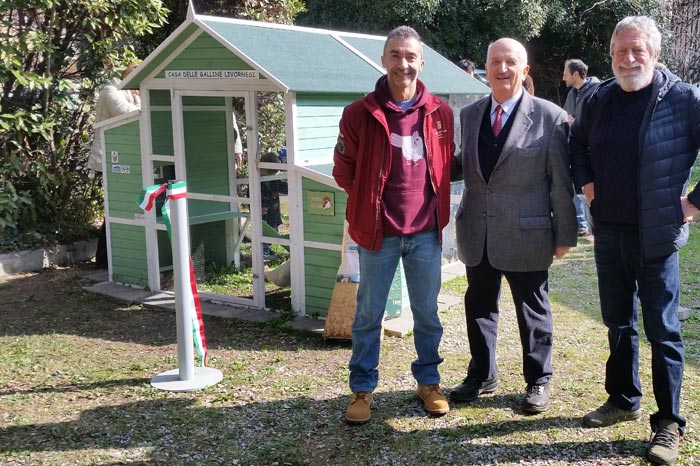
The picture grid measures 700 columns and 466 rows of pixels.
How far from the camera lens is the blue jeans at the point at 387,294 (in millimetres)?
4016

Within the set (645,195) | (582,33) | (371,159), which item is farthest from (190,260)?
(582,33)

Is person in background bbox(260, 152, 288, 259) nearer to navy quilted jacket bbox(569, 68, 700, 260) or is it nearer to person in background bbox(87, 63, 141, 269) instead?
person in background bbox(87, 63, 141, 269)

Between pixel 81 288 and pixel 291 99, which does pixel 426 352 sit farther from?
pixel 81 288

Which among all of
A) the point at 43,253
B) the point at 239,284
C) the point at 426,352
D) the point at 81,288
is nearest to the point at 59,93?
the point at 43,253

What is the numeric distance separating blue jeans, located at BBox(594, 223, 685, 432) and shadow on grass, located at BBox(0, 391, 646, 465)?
1.13 feet

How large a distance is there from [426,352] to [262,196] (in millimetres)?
2638

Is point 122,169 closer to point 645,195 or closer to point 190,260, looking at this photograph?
point 190,260

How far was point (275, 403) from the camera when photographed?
4500 millimetres

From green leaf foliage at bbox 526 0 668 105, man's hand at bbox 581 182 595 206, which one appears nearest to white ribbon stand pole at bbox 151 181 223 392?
man's hand at bbox 581 182 595 206

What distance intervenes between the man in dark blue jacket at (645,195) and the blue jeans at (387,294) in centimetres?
88

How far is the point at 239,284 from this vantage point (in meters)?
7.27

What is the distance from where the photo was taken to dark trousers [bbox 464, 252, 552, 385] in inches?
161

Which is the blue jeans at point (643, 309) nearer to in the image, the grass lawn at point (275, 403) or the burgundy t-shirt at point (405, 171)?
the grass lawn at point (275, 403)

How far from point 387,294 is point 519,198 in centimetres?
88
